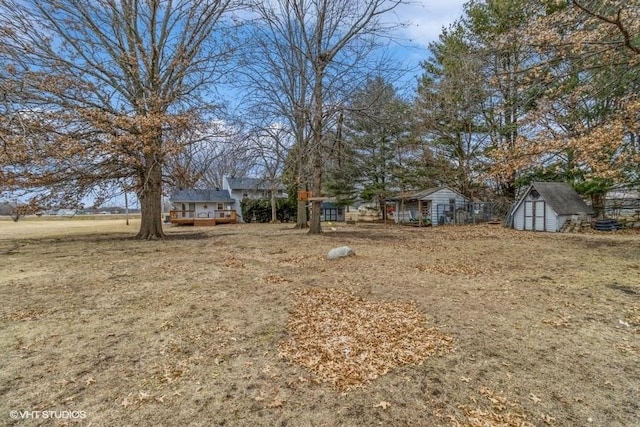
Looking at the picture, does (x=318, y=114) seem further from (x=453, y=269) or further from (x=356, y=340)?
(x=356, y=340)


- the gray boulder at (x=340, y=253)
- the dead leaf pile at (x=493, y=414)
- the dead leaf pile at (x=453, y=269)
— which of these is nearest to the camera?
the dead leaf pile at (x=493, y=414)

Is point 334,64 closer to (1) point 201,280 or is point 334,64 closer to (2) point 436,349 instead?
(1) point 201,280

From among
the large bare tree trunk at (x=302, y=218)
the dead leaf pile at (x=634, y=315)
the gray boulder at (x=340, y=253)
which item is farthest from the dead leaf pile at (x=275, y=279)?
the large bare tree trunk at (x=302, y=218)

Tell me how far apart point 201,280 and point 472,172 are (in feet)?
64.6

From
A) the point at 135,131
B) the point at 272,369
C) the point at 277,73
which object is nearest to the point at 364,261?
the point at 272,369

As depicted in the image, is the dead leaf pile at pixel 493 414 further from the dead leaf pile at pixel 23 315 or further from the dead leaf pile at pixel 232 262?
the dead leaf pile at pixel 232 262

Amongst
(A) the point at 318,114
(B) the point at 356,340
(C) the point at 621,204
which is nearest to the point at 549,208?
(C) the point at 621,204

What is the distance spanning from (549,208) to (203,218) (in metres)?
24.7

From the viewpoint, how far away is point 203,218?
92.5 ft

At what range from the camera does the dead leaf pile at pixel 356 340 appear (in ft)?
9.27

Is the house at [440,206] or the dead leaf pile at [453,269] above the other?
the house at [440,206]

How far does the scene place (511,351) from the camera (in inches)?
123

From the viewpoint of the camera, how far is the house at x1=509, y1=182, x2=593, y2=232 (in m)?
15.3

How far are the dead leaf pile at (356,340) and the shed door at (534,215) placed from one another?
14.9 metres
